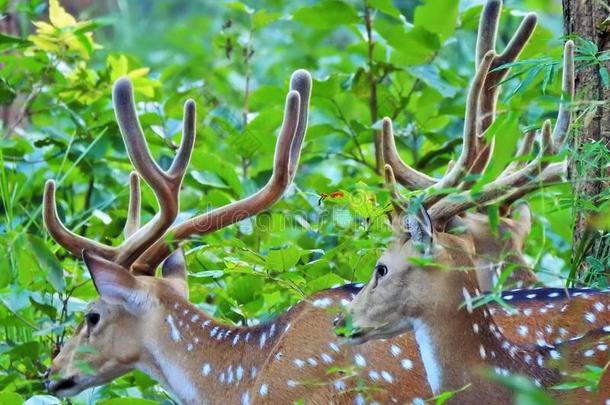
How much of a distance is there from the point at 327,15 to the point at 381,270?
8.53 feet

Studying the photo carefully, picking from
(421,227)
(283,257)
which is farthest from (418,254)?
(283,257)

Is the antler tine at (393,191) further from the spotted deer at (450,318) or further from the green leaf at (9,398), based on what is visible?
the green leaf at (9,398)

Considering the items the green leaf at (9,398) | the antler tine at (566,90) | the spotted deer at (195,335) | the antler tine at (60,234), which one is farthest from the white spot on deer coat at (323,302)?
the green leaf at (9,398)

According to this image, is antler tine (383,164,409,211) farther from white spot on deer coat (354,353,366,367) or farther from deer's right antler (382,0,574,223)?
white spot on deer coat (354,353,366,367)

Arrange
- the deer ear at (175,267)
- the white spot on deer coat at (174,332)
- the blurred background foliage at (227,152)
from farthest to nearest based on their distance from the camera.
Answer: the blurred background foliage at (227,152) < the deer ear at (175,267) < the white spot on deer coat at (174,332)

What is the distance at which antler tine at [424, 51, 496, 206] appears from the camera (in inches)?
154

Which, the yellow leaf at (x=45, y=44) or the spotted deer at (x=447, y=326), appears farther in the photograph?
the yellow leaf at (x=45, y=44)

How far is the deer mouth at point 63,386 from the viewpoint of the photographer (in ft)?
14.3

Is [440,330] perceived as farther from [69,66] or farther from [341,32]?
[341,32]

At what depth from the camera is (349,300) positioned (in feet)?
13.5

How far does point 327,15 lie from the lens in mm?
6160

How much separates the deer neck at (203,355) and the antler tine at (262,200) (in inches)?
8.1

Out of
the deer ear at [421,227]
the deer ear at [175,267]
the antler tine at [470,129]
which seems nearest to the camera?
the deer ear at [421,227]

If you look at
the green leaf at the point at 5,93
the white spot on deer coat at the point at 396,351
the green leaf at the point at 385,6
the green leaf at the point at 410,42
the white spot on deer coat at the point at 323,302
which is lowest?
the white spot on deer coat at the point at 396,351
